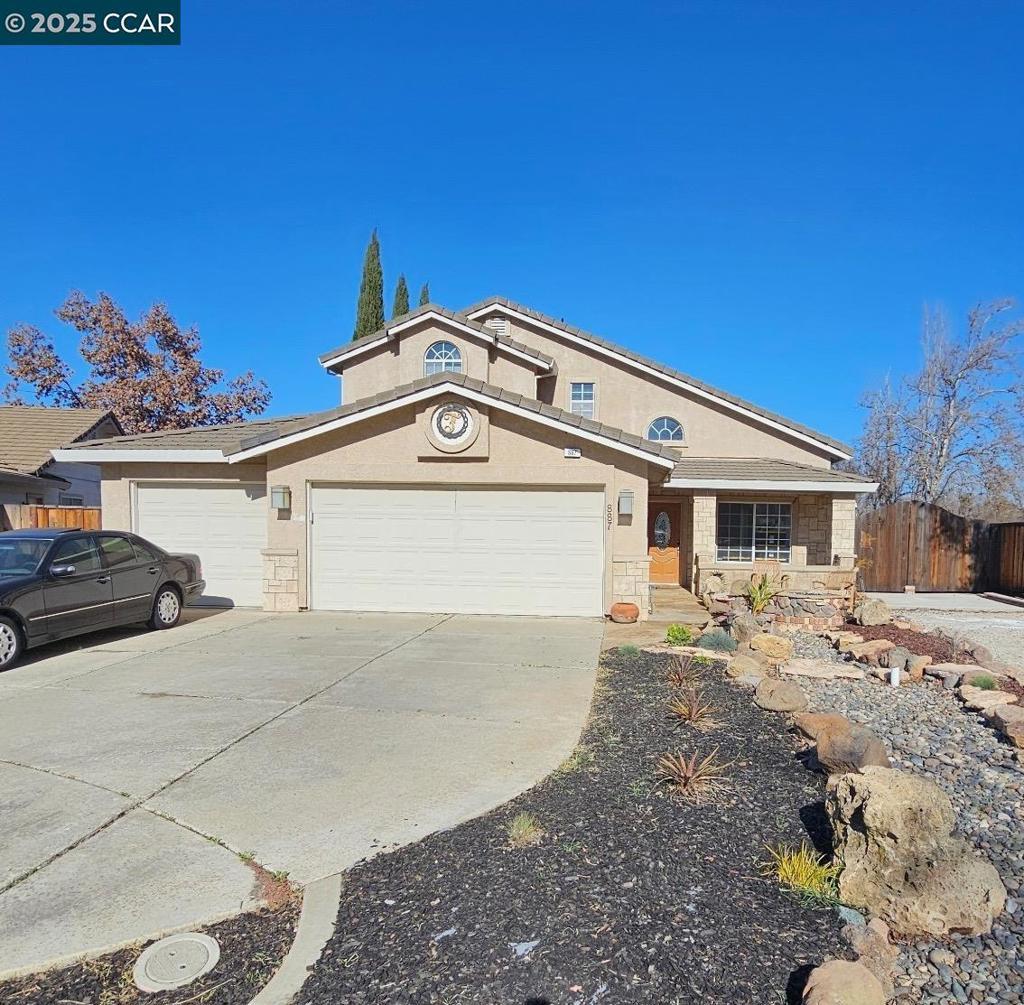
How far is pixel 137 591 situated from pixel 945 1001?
32.9 ft

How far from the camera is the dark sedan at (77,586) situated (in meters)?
7.80

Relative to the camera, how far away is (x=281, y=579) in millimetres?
11625

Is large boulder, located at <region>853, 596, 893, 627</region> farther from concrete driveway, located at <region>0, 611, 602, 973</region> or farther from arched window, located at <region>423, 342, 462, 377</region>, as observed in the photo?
arched window, located at <region>423, 342, 462, 377</region>

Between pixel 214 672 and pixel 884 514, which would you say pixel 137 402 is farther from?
pixel 884 514

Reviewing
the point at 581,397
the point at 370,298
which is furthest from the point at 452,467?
the point at 370,298

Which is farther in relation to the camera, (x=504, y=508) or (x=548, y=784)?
(x=504, y=508)

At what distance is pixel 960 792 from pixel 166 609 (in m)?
10.2

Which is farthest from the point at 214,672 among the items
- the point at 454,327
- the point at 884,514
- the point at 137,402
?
the point at 137,402

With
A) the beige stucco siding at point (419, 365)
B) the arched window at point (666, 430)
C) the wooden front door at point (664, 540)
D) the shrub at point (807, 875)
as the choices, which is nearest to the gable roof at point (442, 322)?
the beige stucco siding at point (419, 365)

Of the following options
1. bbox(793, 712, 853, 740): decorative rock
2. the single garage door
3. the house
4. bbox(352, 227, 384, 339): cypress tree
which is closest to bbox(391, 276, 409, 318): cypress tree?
bbox(352, 227, 384, 339): cypress tree

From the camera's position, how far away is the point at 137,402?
26.6 metres

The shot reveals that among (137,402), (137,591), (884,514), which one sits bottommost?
(137,591)

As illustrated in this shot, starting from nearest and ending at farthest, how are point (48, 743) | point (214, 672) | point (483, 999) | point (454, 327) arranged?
1. point (483, 999)
2. point (48, 743)
3. point (214, 672)
4. point (454, 327)

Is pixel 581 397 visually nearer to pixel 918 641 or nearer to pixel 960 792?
pixel 918 641
